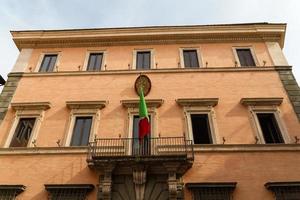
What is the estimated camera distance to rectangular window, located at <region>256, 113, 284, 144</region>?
11562 millimetres

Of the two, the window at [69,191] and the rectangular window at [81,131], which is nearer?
the window at [69,191]

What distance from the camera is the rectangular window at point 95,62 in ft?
47.9

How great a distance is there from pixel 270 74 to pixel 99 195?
9.23 metres

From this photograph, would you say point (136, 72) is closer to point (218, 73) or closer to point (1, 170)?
point (218, 73)

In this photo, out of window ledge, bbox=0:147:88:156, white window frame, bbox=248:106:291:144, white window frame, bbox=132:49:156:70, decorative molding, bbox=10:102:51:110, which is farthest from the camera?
white window frame, bbox=132:49:156:70

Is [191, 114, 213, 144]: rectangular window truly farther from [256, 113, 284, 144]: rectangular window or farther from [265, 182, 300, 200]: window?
[265, 182, 300, 200]: window

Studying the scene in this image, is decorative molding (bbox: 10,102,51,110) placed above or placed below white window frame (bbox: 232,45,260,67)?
below

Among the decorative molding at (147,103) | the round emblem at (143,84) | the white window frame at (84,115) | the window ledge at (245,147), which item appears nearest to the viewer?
the window ledge at (245,147)

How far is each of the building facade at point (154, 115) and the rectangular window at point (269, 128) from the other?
4cm

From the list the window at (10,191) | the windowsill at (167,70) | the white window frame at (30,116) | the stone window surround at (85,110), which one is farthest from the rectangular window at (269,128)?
the window at (10,191)

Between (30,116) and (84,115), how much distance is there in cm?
230

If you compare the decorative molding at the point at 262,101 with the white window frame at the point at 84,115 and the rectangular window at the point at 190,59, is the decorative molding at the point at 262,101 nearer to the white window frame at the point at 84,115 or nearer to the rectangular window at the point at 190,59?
the rectangular window at the point at 190,59

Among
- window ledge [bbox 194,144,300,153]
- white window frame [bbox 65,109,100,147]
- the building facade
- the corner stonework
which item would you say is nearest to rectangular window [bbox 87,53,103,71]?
the building facade

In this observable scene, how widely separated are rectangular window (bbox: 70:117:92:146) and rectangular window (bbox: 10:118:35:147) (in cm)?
187
